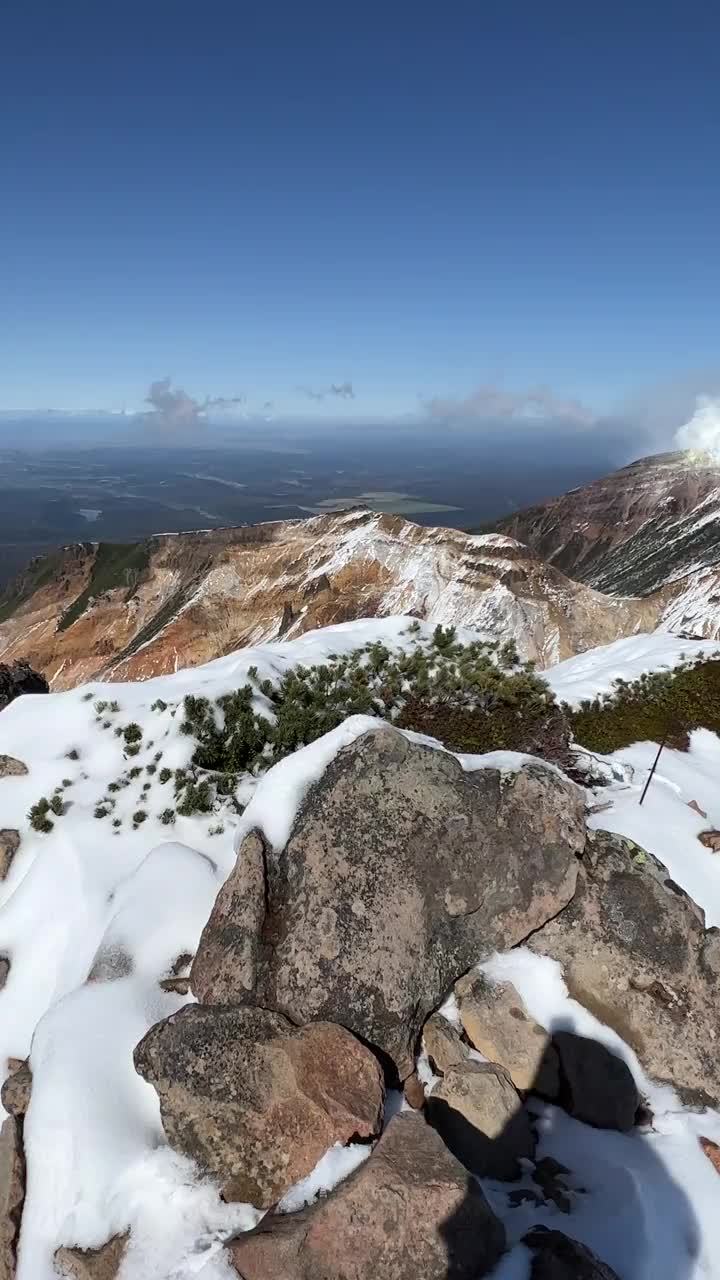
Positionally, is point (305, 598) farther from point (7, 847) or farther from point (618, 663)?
point (7, 847)

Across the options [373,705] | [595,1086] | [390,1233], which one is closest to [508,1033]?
[595,1086]

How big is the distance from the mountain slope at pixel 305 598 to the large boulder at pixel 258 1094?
159 ft

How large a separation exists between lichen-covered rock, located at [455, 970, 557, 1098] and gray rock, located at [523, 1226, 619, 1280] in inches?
80.3

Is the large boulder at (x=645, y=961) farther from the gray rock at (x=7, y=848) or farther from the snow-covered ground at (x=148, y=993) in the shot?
the gray rock at (x=7, y=848)

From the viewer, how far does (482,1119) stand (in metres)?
7.20

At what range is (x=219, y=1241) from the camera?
6.34 m

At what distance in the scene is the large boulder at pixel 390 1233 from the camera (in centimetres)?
558

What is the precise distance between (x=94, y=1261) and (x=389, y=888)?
485cm

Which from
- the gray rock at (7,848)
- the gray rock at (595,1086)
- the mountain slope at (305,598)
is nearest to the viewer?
the gray rock at (595,1086)

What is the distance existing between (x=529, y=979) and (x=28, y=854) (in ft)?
30.4

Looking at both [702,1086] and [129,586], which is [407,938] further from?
[129,586]

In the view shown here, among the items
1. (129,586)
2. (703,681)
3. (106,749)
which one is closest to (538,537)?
(129,586)

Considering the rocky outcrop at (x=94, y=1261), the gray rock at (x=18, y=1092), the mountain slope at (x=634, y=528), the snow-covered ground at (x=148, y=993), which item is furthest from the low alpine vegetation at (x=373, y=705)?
the mountain slope at (x=634, y=528)

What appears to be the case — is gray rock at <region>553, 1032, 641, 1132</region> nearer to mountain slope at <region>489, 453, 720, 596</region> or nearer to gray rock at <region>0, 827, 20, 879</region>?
gray rock at <region>0, 827, 20, 879</region>
